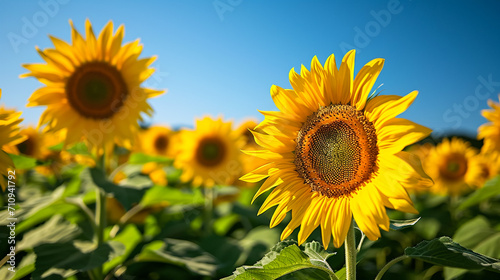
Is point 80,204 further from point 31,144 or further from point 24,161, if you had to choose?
point 31,144

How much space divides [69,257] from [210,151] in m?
2.87

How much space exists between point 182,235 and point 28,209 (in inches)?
74.1

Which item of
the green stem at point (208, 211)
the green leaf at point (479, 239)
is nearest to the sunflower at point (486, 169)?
the green leaf at point (479, 239)

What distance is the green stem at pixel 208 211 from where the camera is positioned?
15.1 feet

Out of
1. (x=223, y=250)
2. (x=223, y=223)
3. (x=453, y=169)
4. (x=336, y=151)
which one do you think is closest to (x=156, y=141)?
(x=223, y=223)

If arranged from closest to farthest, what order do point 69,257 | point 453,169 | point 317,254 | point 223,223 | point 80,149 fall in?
point 317,254, point 69,257, point 80,149, point 223,223, point 453,169

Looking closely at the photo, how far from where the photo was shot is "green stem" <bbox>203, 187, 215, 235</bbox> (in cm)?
461

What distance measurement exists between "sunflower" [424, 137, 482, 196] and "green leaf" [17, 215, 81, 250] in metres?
4.92

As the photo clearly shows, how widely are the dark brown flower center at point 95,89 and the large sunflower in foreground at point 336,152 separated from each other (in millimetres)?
2239

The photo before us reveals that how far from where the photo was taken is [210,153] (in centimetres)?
544

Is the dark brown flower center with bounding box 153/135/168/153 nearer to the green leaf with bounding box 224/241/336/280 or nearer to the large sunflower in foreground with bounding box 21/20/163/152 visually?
the large sunflower in foreground with bounding box 21/20/163/152

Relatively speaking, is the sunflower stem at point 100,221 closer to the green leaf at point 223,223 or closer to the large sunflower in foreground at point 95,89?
the large sunflower in foreground at point 95,89

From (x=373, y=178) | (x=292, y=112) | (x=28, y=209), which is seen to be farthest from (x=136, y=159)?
(x=373, y=178)

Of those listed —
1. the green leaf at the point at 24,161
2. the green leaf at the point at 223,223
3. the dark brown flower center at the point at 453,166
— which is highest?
the green leaf at the point at 24,161
